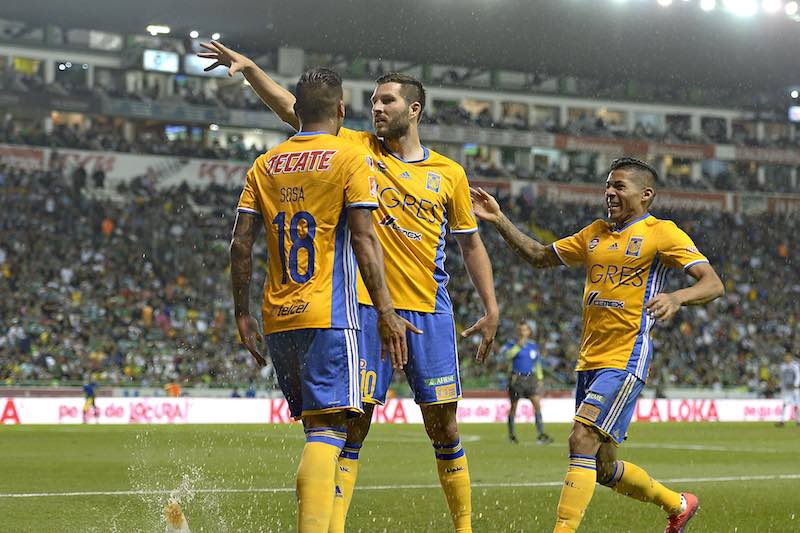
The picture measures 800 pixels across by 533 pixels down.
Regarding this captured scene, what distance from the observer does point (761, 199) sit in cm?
5519

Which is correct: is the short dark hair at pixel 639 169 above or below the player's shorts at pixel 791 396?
above

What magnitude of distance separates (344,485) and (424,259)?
135 cm

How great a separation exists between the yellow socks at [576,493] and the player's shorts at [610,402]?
23 centimetres

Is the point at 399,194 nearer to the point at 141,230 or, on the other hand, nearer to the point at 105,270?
the point at 105,270

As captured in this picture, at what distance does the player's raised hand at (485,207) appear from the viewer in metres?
7.75

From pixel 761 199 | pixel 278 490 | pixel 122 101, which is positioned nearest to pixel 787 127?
pixel 761 199

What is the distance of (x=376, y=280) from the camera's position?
5637 mm

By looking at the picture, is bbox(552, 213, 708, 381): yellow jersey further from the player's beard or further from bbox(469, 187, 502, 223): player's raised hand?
the player's beard

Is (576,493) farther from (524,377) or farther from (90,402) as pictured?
(90,402)

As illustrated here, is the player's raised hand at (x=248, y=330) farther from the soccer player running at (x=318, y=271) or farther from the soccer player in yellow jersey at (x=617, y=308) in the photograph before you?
the soccer player in yellow jersey at (x=617, y=308)

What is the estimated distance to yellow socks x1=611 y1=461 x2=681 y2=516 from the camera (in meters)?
7.80

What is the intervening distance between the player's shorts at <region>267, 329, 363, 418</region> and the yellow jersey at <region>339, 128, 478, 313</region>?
100 centimetres

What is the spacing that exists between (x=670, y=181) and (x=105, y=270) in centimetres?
2788

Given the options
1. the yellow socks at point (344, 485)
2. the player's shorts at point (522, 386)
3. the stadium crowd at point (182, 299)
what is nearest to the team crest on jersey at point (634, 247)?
the yellow socks at point (344, 485)
